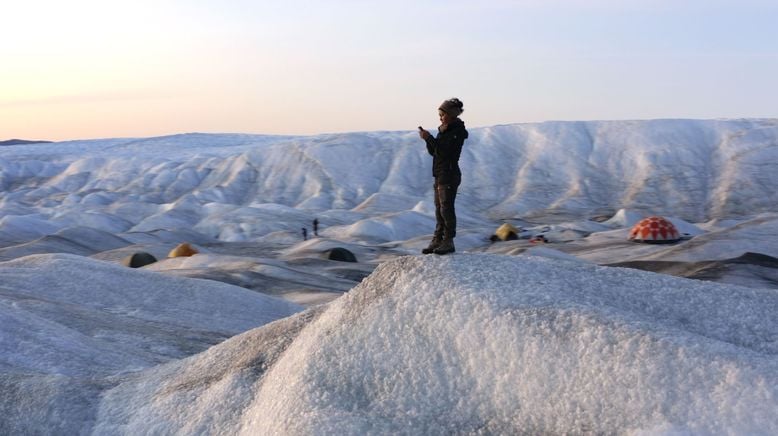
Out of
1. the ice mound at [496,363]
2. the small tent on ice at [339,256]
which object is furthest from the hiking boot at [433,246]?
the small tent on ice at [339,256]

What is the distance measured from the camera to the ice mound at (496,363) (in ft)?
18.9

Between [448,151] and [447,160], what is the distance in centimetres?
9

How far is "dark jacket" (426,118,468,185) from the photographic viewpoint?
8305 millimetres

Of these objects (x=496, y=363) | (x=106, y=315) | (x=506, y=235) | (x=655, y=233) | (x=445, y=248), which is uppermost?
(x=445, y=248)

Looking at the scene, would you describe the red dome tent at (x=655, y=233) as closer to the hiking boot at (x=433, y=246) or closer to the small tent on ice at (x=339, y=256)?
the small tent on ice at (x=339, y=256)

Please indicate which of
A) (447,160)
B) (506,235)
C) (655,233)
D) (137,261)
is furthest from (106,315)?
(506,235)

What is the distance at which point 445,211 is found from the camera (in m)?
8.45

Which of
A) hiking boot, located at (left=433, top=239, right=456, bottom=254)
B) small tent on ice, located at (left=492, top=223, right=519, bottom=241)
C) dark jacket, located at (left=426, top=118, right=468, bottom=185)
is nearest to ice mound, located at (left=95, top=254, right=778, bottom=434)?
hiking boot, located at (left=433, top=239, right=456, bottom=254)

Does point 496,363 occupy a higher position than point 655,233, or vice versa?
point 496,363

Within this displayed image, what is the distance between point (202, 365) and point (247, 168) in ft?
421

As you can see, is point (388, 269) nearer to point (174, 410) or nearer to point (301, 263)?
point (174, 410)

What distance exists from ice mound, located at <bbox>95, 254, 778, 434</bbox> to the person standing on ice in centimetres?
50

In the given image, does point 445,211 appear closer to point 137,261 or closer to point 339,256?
point 137,261

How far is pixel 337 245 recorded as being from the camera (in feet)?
175
